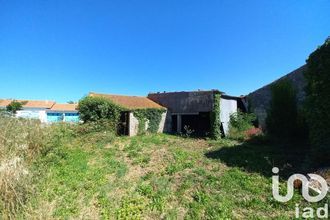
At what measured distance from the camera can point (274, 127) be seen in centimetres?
1881

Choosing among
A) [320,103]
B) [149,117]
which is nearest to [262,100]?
[149,117]

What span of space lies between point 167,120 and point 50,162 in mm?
13941

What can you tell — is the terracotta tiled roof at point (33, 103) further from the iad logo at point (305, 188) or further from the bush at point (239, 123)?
the iad logo at point (305, 188)

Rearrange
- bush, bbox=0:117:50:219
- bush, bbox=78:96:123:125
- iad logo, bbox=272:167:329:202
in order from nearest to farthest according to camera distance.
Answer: bush, bbox=0:117:50:219, iad logo, bbox=272:167:329:202, bush, bbox=78:96:123:125

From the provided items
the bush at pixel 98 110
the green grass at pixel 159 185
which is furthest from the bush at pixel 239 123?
the bush at pixel 98 110

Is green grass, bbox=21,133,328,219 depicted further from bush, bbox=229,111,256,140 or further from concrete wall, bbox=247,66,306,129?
concrete wall, bbox=247,66,306,129

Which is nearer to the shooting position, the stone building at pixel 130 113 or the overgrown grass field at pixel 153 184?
the overgrown grass field at pixel 153 184

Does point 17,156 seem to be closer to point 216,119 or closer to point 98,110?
point 98,110

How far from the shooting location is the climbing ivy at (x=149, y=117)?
72.8 feet

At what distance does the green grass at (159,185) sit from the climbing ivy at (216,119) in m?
5.77

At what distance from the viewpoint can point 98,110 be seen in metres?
21.1

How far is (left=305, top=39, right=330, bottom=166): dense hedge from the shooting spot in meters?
9.65

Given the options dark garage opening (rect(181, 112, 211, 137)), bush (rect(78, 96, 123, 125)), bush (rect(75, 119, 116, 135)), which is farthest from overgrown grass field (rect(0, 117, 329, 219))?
dark garage opening (rect(181, 112, 211, 137))

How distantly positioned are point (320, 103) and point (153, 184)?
682 cm
